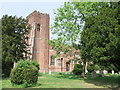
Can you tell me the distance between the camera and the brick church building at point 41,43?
37281 mm

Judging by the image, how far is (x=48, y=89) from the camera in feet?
33.3

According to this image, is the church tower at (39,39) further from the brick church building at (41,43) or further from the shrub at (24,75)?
the shrub at (24,75)

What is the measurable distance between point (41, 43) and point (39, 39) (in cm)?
127

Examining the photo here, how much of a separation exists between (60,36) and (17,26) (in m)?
6.72

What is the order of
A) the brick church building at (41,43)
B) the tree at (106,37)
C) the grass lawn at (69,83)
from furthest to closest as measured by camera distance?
1. the brick church building at (41,43)
2. the grass lawn at (69,83)
3. the tree at (106,37)

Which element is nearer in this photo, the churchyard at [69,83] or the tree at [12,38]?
the churchyard at [69,83]

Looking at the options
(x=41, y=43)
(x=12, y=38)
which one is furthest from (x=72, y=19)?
(x=41, y=43)

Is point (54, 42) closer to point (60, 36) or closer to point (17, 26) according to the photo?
point (60, 36)

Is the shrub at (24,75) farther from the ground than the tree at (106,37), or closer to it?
closer to it

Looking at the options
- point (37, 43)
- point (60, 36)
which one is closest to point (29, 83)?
point (60, 36)

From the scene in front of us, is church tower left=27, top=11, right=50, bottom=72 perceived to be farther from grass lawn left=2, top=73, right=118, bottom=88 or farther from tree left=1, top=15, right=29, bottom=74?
grass lawn left=2, top=73, right=118, bottom=88

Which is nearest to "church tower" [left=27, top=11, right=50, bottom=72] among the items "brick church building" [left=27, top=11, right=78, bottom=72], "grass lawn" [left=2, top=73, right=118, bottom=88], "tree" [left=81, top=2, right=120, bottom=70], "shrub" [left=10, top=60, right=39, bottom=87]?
"brick church building" [left=27, top=11, right=78, bottom=72]

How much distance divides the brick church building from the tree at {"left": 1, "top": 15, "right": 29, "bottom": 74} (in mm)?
15821

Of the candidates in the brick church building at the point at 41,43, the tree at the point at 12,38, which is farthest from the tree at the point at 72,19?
the brick church building at the point at 41,43
